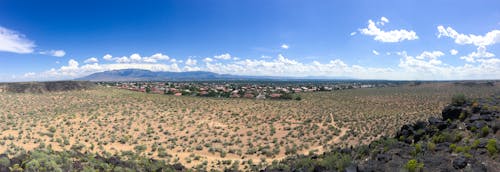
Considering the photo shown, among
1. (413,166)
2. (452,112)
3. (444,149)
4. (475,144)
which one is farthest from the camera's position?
(452,112)

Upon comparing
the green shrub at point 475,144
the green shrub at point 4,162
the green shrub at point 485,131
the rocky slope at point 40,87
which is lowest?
the green shrub at point 4,162

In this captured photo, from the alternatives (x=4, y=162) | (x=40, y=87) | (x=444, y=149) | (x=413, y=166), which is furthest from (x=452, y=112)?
(x=40, y=87)

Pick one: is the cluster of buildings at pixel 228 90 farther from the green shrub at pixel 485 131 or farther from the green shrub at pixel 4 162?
the green shrub at pixel 4 162

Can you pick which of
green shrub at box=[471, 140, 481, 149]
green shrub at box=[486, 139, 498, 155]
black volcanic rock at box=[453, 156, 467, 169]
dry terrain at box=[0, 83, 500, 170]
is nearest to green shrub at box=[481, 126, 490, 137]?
green shrub at box=[471, 140, 481, 149]

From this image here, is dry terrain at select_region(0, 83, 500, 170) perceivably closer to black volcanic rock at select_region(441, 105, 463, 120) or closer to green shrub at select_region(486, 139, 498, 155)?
black volcanic rock at select_region(441, 105, 463, 120)

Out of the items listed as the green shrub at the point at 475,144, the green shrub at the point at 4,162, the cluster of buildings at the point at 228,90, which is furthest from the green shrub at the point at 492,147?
the cluster of buildings at the point at 228,90

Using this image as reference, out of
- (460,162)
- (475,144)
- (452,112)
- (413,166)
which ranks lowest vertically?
(413,166)

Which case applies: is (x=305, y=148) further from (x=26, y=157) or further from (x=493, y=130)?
(x=26, y=157)

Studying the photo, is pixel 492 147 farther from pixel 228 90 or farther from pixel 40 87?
pixel 228 90

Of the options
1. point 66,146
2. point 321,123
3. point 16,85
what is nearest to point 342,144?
point 321,123
